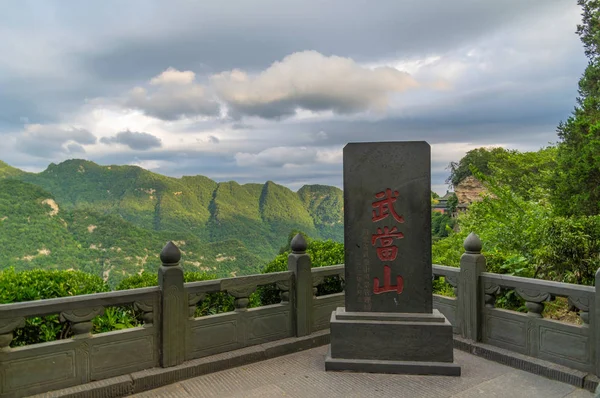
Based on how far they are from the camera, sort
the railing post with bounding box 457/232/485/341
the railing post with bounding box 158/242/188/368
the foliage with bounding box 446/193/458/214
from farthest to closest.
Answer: the foliage with bounding box 446/193/458/214, the railing post with bounding box 457/232/485/341, the railing post with bounding box 158/242/188/368

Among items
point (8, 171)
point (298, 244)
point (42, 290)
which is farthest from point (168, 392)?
point (8, 171)

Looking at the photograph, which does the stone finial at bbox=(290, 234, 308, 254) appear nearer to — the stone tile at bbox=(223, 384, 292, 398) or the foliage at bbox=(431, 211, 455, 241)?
the stone tile at bbox=(223, 384, 292, 398)

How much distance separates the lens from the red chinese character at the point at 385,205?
4.26m

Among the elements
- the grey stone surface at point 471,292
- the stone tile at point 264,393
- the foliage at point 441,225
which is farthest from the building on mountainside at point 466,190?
the stone tile at point 264,393

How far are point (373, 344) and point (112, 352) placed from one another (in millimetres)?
2668

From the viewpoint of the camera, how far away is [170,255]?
4.06 metres

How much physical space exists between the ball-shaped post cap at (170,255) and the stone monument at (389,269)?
6.08 feet

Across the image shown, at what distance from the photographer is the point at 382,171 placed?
4.27 meters

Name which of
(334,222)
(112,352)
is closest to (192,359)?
(112,352)

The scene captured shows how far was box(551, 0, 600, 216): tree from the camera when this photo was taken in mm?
8500

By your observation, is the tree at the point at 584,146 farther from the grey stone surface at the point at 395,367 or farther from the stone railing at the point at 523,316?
the grey stone surface at the point at 395,367

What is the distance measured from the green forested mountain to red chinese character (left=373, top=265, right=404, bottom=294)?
2145 centimetres

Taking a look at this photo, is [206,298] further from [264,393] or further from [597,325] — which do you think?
[597,325]

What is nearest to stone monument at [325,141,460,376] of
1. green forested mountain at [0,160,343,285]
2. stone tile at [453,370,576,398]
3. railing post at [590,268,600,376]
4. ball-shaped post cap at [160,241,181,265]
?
stone tile at [453,370,576,398]
